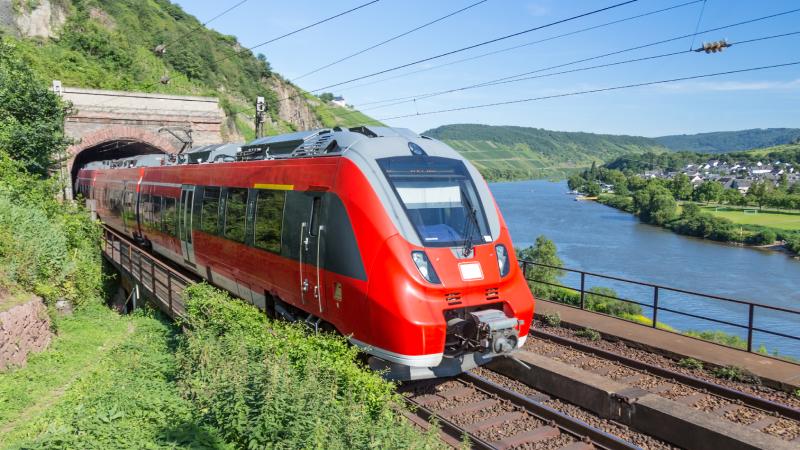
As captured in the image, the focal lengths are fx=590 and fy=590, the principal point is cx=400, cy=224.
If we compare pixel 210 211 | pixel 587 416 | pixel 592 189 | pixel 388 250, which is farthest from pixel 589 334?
pixel 592 189

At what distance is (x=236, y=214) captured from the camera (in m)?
11.0

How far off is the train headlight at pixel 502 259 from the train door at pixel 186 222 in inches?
322

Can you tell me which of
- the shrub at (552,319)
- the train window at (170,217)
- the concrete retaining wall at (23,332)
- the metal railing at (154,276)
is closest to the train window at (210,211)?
the metal railing at (154,276)

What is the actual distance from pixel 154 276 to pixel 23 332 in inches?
136

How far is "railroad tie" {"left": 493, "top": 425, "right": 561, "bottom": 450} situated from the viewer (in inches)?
269

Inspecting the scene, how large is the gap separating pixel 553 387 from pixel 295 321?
13.2ft

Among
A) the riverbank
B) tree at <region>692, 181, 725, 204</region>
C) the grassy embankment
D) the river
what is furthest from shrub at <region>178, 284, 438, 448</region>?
tree at <region>692, 181, 725, 204</region>

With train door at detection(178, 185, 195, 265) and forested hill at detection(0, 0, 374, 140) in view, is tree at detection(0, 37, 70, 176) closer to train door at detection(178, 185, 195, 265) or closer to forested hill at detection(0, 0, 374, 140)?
forested hill at detection(0, 0, 374, 140)

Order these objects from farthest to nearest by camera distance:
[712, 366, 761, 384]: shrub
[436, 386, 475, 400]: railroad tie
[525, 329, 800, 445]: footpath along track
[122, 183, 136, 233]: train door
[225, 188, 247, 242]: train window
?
[122, 183, 136, 233]: train door < [225, 188, 247, 242]: train window < [712, 366, 761, 384]: shrub < [436, 386, 475, 400]: railroad tie < [525, 329, 800, 445]: footpath along track

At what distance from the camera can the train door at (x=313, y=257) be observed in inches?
319

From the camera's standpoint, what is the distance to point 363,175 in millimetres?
7754

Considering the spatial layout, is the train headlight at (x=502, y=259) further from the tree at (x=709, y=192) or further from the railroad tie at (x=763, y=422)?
the tree at (x=709, y=192)

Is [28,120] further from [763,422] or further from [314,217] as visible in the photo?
[763,422]

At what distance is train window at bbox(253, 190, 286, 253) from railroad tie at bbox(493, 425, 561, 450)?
4.43 metres
